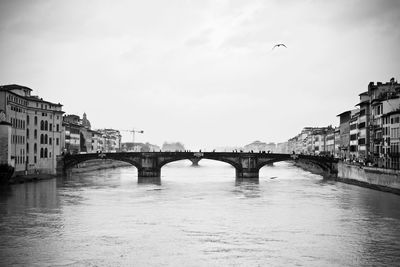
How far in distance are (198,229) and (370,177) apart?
30.1 m

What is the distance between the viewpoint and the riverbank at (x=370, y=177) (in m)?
48.3

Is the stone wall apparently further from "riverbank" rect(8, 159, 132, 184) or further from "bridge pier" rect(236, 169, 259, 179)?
"riverbank" rect(8, 159, 132, 184)

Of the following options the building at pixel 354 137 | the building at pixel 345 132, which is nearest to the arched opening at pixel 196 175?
the building at pixel 354 137

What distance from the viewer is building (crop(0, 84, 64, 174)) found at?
6022cm

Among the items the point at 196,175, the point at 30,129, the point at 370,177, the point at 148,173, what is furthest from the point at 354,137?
the point at 30,129

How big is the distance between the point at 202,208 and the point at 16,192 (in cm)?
2043

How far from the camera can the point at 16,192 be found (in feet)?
165

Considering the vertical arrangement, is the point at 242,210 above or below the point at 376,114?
below

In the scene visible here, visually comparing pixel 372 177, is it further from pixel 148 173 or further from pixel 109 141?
pixel 109 141

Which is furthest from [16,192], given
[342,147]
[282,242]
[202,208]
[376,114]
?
[342,147]

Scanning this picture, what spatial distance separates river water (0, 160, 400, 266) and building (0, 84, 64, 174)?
1078 cm

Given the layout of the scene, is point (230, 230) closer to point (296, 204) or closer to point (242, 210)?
point (242, 210)

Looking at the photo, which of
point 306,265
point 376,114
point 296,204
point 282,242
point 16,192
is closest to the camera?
point 306,265

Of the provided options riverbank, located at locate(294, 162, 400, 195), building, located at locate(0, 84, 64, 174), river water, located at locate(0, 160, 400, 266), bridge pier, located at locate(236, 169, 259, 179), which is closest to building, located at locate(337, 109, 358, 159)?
riverbank, located at locate(294, 162, 400, 195)
